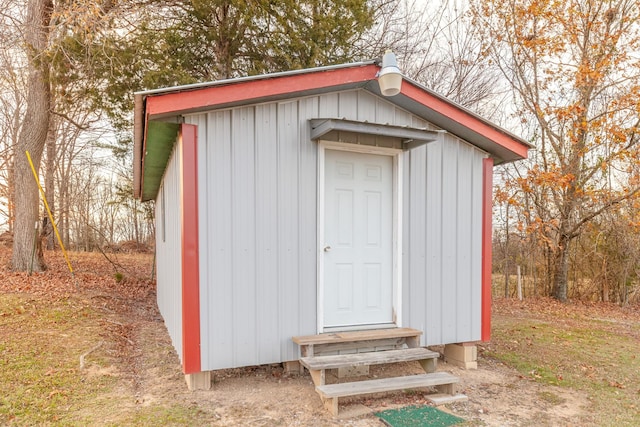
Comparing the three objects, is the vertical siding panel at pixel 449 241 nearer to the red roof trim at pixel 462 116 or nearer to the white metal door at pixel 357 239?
the red roof trim at pixel 462 116

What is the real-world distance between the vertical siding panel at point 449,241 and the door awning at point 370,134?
58 centimetres

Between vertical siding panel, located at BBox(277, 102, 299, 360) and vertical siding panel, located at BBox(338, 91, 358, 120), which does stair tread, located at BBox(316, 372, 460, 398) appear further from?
vertical siding panel, located at BBox(338, 91, 358, 120)

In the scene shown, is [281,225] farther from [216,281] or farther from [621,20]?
[621,20]

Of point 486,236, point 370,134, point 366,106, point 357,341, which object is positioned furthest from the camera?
point 486,236

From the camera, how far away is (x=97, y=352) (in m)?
4.67

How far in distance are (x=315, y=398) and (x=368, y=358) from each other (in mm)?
580

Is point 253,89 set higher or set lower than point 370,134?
higher

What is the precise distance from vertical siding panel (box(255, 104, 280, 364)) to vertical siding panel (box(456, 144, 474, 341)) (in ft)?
7.04

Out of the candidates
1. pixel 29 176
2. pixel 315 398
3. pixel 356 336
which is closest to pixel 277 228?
pixel 356 336

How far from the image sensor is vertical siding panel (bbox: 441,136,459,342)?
15.3 ft

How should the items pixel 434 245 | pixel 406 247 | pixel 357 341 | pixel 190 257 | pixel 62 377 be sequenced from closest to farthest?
pixel 190 257
pixel 62 377
pixel 357 341
pixel 406 247
pixel 434 245

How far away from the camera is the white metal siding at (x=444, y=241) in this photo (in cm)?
451

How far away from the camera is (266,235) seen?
3.91 meters

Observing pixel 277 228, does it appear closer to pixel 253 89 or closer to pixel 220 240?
pixel 220 240
